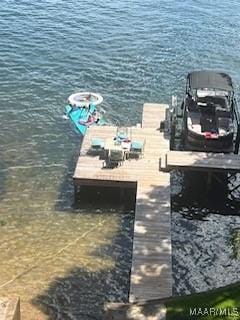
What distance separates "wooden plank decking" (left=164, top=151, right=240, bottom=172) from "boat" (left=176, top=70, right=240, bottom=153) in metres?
0.92

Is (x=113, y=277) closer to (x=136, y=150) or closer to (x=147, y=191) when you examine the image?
(x=147, y=191)

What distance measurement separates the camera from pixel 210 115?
33.1 metres

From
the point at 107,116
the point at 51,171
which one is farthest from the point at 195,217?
the point at 107,116

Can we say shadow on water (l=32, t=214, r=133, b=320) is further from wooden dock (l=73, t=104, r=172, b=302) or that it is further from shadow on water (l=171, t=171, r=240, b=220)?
shadow on water (l=171, t=171, r=240, b=220)

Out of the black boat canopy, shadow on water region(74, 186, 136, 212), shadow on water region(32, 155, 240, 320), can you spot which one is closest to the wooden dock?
shadow on water region(32, 155, 240, 320)

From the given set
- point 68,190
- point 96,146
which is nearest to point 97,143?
point 96,146

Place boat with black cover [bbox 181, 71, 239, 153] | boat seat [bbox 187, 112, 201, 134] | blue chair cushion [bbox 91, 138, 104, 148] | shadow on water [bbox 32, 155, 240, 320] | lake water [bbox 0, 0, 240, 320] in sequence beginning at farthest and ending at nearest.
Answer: boat seat [bbox 187, 112, 201, 134]
boat with black cover [bbox 181, 71, 239, 153]
blue chair cushion [bbox 91, 138, 104, 148]
lake water [bbox 0, 0, 240, 320]
shadow on water [bbox 32, 155, 240, 320]

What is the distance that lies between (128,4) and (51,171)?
30.3 m

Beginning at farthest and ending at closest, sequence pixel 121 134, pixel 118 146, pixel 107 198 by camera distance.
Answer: pixel 121 134
pixel 118 146
pixel 107 198

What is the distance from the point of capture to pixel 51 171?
102ft

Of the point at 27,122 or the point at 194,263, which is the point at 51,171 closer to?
the point at 27,122

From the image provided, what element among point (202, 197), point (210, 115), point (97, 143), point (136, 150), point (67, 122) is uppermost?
point (210, 115)

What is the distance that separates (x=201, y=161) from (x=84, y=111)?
9.75 meters

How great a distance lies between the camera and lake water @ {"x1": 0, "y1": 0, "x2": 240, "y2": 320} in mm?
23719
